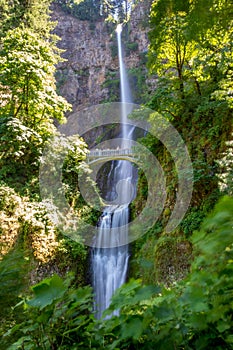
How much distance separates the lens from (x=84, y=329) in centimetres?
129

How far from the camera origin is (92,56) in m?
32.4

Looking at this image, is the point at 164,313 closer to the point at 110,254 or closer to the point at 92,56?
the point at 110,254

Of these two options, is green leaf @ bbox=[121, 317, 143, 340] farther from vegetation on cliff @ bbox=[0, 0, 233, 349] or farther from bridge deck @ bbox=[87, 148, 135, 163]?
bridge deck @ bbox=[87, 148, 135, 163]

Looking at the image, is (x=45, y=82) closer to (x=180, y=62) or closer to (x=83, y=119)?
(x=180, y=62)

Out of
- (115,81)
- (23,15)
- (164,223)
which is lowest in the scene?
(164,223)

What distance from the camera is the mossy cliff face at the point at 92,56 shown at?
30734 mm

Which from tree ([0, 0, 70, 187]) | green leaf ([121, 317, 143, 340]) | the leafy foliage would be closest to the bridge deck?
tree ([0, 0, 70, 187])

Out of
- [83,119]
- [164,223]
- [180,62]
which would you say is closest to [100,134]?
[83,119]

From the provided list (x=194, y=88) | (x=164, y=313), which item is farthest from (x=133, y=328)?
(x=194, y=88)

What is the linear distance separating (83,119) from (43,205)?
2005cm

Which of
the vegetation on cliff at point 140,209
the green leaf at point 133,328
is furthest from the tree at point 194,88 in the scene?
the green leaf at point 133,328

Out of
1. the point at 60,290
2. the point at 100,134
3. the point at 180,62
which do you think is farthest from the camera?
the point at 100,134

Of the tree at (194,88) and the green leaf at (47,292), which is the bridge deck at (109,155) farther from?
the green leaf at (47,292)

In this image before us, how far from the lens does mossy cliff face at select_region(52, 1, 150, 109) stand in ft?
101
